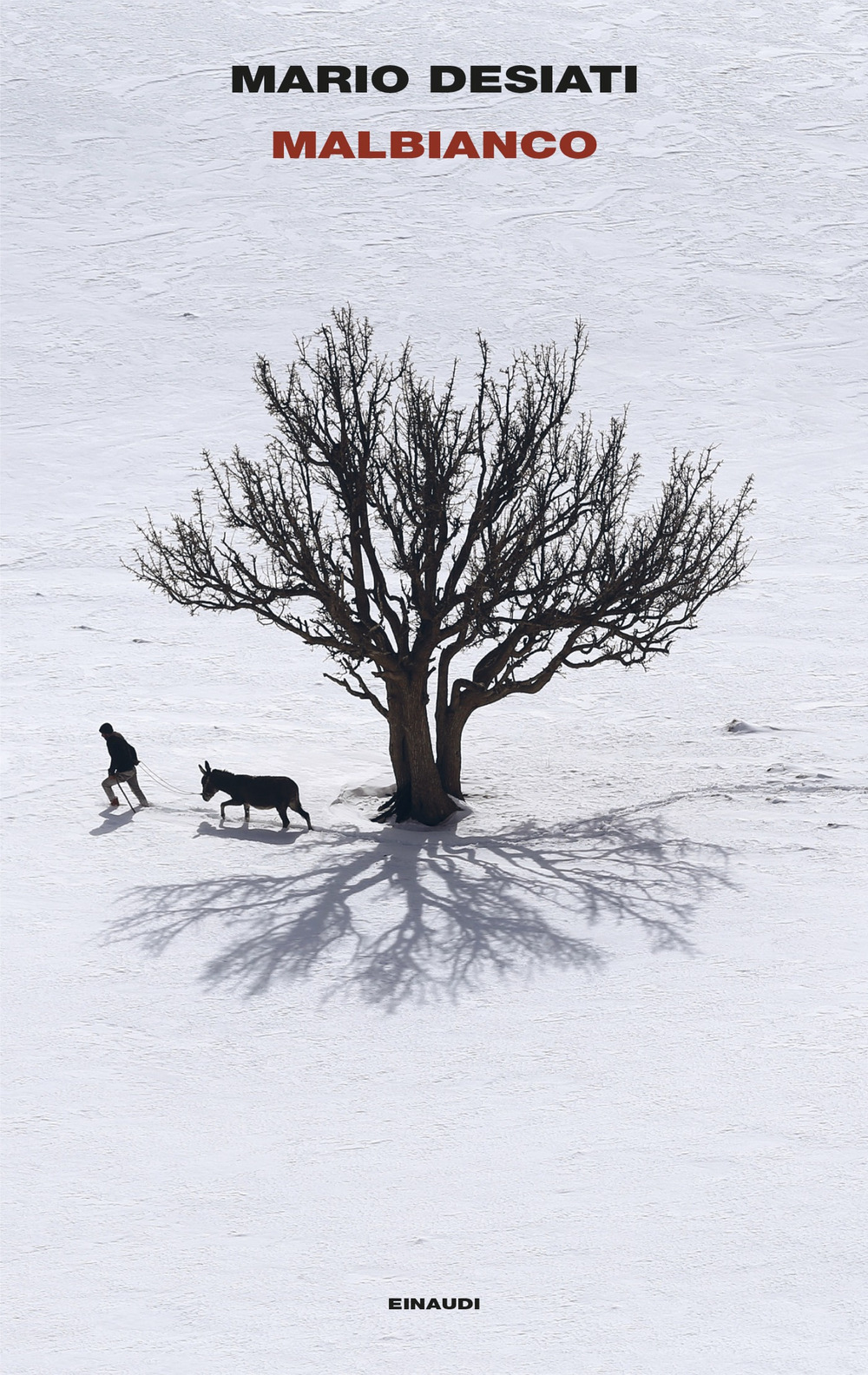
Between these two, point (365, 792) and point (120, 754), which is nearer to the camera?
point (120, 754)

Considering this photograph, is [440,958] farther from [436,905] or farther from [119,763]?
[119,763]

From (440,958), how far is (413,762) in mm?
4716

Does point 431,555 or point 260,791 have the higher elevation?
point 431,555

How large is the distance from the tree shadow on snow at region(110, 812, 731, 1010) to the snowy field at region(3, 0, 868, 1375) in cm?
5

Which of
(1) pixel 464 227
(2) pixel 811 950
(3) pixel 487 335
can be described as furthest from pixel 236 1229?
(1) pixel 464 227

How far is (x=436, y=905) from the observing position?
1405 centimetres

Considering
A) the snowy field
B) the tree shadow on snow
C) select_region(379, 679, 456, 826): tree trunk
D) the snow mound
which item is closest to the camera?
the snowy field

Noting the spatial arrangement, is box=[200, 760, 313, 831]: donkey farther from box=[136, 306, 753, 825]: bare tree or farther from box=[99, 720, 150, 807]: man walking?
box=[136, 306, 753, 825]: bare tree

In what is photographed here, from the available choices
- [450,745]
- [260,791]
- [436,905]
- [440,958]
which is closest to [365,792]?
[450,745]

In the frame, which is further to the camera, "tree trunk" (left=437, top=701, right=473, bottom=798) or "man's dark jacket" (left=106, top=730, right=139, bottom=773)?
"tree trunk" (left=437, top=701, right=473, bottom=798)

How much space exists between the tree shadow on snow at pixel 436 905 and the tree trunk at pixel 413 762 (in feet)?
2.22

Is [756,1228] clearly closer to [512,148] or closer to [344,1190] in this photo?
[344,1190]

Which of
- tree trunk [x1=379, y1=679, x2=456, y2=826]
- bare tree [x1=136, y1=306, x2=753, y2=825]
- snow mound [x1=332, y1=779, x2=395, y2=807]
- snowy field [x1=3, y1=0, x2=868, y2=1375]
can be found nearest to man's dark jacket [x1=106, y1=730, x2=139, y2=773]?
snowy field [x1=3, y1=0, x2=868, y2=1375]

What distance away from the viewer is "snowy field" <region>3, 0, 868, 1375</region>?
777 cm
